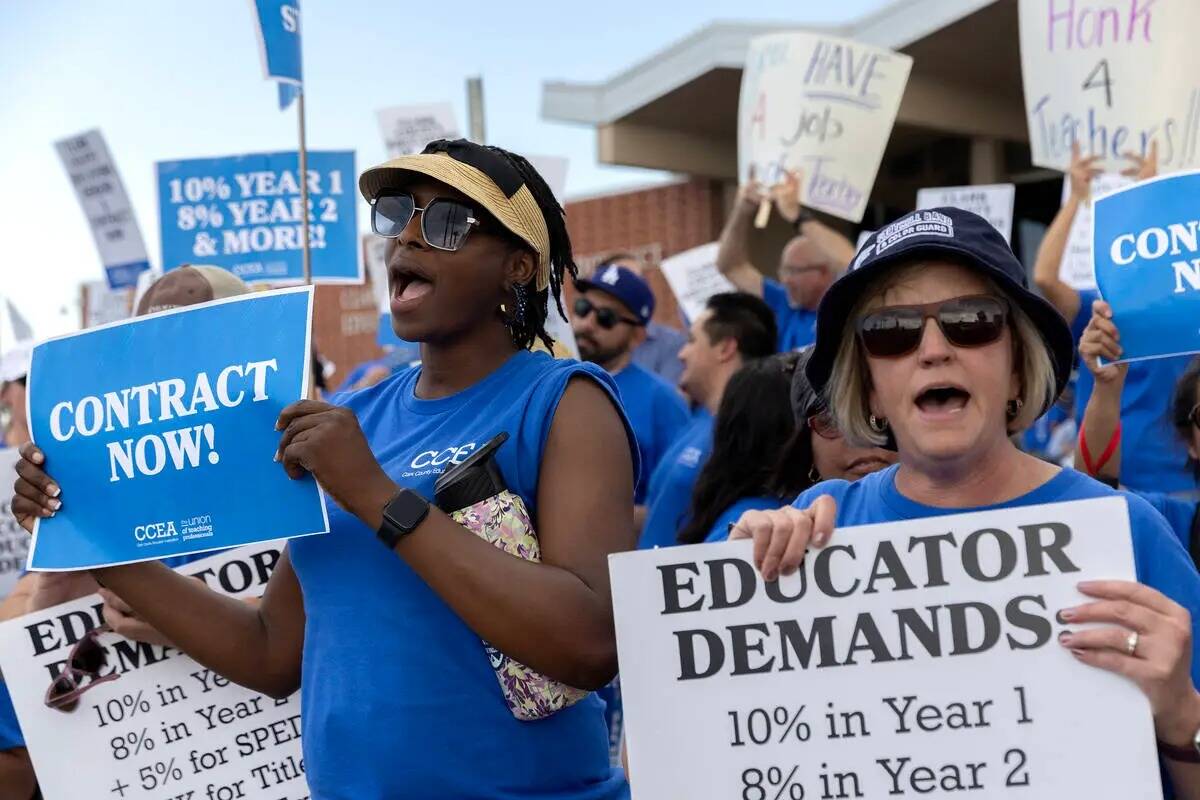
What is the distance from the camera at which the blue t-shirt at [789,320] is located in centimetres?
694

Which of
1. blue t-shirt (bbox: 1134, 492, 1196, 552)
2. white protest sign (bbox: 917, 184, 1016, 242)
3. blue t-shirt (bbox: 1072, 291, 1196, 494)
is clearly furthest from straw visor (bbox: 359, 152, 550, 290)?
white protest sign (bbox: 917, 184, 1016, 242)

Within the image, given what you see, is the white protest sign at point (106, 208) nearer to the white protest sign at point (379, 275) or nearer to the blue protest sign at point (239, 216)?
the white protest sign at point (379, 275)

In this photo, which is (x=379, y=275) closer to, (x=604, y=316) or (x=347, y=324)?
(x=604, y=316)

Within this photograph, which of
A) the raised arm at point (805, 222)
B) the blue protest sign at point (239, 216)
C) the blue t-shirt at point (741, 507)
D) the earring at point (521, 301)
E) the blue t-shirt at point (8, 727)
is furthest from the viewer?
the blue protest sign at point (239, 216)

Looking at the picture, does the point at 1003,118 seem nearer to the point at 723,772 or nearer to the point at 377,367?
the point at 377,367

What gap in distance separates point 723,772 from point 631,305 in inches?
180

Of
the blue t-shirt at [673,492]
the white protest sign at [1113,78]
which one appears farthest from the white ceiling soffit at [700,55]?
the blue t-shirt at [673,492]

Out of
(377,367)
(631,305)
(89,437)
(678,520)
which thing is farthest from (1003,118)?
(89,437)

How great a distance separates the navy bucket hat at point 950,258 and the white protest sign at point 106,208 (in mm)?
8337

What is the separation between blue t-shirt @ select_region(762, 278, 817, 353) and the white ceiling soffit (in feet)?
19.5

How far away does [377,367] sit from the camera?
9195 mm

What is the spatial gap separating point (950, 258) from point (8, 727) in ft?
8.51

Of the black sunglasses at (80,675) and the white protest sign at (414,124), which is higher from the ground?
the white protest sign at (414,124)

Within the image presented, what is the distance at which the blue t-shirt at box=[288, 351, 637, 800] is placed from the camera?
2.24 metres
